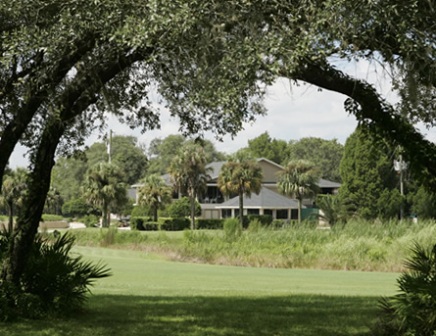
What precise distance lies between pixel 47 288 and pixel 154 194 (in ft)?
188

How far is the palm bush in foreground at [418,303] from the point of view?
10008 millimetres

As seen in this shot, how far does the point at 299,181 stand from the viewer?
240ft

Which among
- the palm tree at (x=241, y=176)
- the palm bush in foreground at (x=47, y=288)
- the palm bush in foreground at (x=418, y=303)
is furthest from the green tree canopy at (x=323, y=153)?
the palm bush in foreground at (x=418, y=303)

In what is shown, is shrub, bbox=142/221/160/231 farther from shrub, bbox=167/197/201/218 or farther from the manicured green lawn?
the manicured green lawn

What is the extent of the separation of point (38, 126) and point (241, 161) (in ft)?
171

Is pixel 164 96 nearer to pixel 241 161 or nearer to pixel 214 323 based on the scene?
pixel 214 323

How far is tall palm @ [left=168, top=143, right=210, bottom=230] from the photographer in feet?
231

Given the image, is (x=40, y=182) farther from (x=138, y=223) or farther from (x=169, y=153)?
(x=169, y=153)

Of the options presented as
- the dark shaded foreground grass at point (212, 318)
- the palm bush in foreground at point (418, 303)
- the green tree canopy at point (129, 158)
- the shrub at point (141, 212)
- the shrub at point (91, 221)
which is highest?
the green tree canopy at point (129, 158)

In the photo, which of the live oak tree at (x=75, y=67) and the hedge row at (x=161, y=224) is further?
the hedge row at (x=161, y=224)

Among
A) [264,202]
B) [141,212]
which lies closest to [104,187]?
[141,212]

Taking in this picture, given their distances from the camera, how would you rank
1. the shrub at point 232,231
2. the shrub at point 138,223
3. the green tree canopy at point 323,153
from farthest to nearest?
the green tree canopy at point 323,153 < the shrub at point 138,223 < the shrub at point 232,231

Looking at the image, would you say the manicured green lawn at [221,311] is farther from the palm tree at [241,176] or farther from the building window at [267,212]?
the building window at [267,212]

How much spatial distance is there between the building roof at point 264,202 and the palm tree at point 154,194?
8099 millimetres
